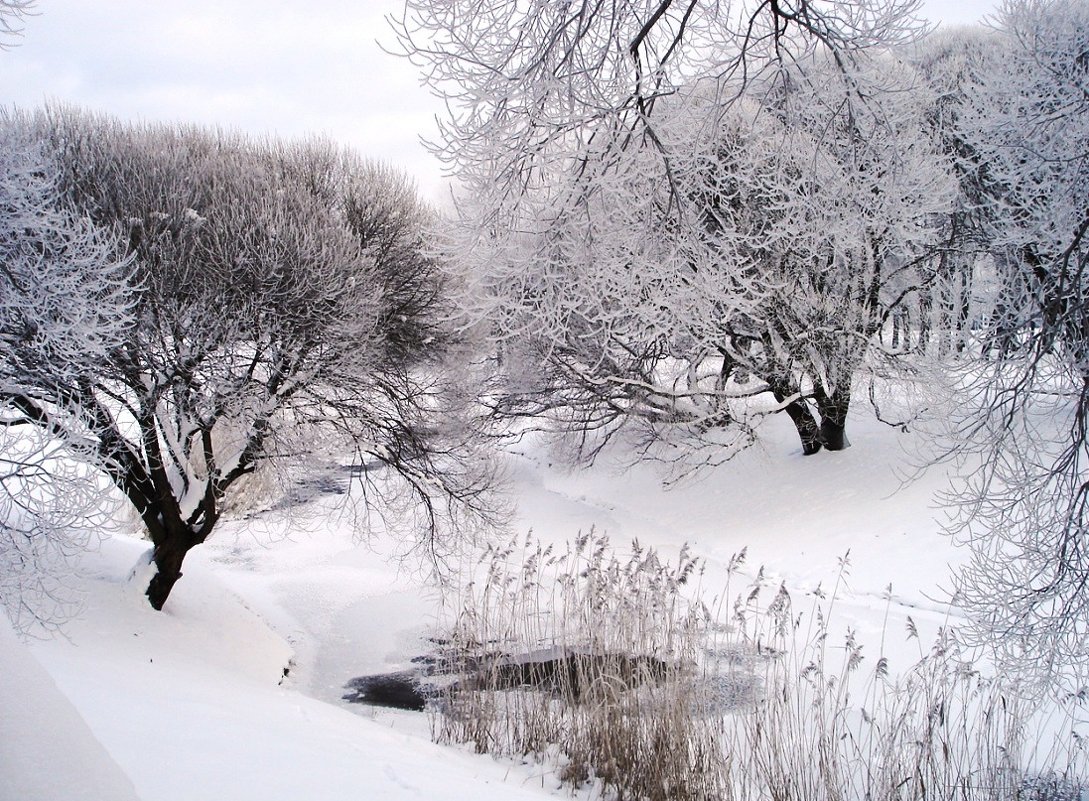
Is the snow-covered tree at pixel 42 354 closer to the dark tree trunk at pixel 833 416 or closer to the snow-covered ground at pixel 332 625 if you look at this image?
the snow-covered ground at pixel 332 625

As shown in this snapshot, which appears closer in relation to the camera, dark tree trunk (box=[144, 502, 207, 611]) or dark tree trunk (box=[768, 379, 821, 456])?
dark tree trunk (box=[144, 502, 207, 611])

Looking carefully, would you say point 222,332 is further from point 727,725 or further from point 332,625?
point 727,725

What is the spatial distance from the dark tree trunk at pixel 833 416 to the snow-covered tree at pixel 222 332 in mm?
7051

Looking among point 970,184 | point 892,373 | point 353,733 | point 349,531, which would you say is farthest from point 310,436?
point 970,184

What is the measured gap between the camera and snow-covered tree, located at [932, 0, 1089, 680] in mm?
5391

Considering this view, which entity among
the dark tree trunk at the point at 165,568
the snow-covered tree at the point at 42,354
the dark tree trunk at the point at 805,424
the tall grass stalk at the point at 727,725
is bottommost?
the tall grass stalk at the point at 727,725

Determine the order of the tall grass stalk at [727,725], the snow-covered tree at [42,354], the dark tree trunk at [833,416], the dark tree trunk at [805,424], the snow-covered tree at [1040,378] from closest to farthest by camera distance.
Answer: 1. the tall grass stalk at [727,725]
2. the snow-covered tree at [1040,378]
3. the snow-covered tree at [42,354]
4. the dark tree trunk at [833,416]
5. the dark tree trunk at [805,424]

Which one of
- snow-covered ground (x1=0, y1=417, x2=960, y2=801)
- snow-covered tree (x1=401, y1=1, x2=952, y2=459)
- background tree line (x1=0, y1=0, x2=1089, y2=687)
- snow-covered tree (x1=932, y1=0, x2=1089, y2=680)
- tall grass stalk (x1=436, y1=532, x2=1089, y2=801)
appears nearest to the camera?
snow-covered ground (x1=0, y1=417, x2=960, y2=801)

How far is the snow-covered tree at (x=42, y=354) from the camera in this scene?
20.2ft

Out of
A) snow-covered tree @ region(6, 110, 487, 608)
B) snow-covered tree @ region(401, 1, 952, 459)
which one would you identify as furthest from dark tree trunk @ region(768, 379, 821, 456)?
snow-covered tree @ region(401, 1, 952, 459)

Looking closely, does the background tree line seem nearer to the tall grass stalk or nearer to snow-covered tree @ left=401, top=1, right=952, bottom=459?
snow-covered tree @ left=401, top=1, right=952, bottom=459

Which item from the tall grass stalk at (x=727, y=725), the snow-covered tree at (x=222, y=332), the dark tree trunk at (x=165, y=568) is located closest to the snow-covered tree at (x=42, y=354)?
the snow-covered tree at (x=222, y=332)

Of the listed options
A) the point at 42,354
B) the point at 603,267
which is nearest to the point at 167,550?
the point at 42,354

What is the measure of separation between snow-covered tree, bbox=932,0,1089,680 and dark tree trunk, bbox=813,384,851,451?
248 inches
